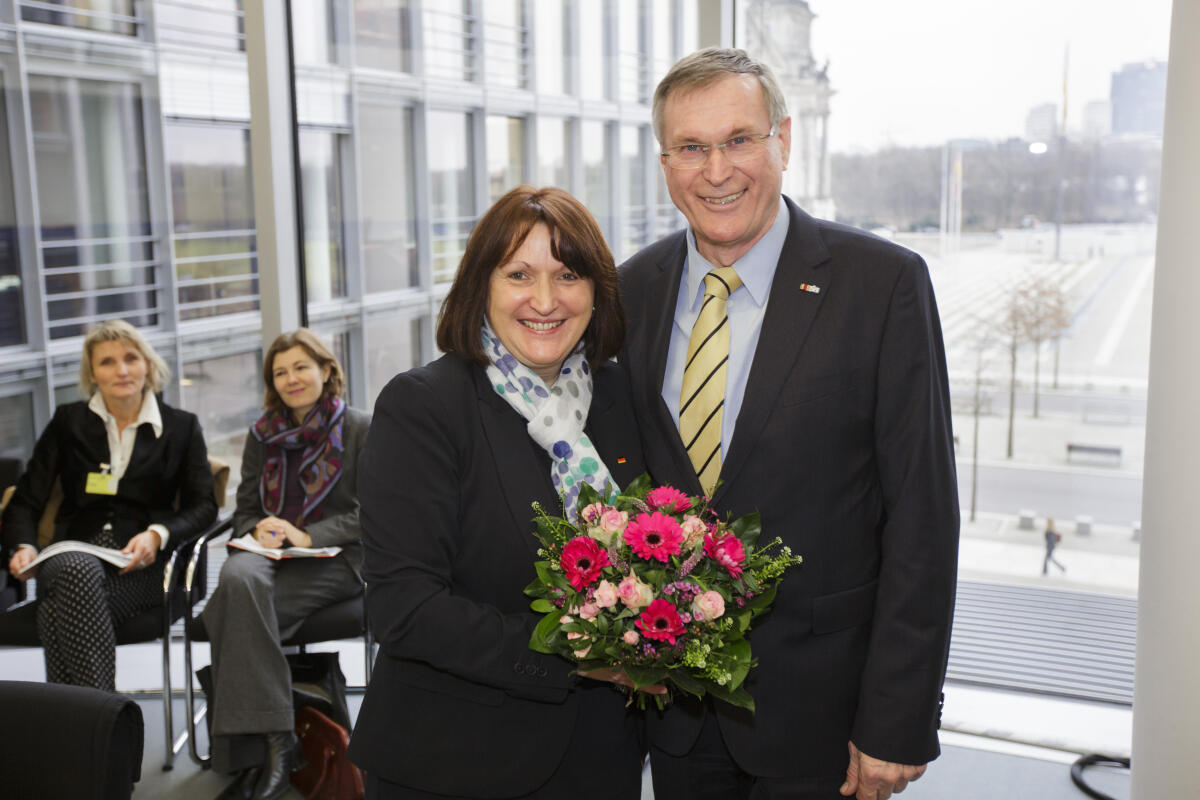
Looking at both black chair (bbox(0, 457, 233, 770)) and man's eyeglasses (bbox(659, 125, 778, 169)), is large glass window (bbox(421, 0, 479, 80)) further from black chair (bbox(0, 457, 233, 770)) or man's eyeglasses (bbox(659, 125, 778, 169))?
man's eyeglasses (bbox(659, 125, 778, 169))

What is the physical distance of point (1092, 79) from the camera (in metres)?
3.75

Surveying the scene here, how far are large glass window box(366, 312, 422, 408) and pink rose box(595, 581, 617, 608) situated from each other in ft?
11.5

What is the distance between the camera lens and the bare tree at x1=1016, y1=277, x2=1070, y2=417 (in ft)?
13.2

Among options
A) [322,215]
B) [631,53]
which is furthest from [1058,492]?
[322,215]

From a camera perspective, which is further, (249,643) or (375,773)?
(249,643)

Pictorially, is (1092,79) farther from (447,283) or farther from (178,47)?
(178,47)

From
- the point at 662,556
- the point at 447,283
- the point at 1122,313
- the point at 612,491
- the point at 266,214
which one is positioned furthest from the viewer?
the point at 447,283

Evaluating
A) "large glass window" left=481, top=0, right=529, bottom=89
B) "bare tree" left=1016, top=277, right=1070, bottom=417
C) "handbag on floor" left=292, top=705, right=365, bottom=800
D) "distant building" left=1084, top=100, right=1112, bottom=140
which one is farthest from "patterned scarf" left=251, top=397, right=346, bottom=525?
"distant building" left=1084, top=100, right=1112, bottom=140

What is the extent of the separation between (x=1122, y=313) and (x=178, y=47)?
4232 mm

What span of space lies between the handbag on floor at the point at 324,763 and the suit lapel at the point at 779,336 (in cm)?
231

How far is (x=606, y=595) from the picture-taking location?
160cm

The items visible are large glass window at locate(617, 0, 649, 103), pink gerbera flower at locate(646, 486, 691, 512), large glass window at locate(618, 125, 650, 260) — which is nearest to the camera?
pink gerbera flower at locate(646, 486, 691, 512)

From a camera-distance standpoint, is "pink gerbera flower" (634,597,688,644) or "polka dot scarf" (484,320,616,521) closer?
"pink gerbera flower" (634,597,688,644)

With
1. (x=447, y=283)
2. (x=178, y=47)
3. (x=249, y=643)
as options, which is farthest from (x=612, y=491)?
(x=178, y=47)
